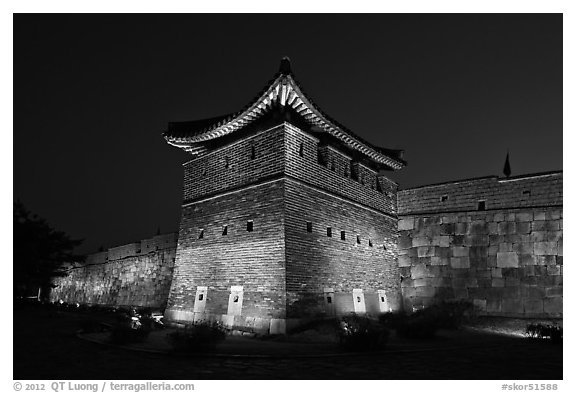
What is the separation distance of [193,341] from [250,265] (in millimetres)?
4838

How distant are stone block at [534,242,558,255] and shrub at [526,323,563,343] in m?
2.80

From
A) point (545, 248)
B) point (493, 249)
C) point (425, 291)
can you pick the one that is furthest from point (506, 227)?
point (425, 291)

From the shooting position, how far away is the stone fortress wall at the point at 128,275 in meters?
26.0

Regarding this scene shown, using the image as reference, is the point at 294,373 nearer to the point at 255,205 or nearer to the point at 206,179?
the point at 255,205

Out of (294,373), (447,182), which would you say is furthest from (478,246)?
(294,373)

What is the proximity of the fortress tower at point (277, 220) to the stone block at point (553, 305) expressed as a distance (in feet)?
18.7

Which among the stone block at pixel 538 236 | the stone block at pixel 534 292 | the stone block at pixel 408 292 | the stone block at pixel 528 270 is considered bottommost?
→ the stone block at pixel 408 292

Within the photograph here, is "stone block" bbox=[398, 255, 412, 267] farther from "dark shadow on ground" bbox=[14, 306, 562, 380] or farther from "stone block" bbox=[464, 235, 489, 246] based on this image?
"dark shadow on ground" bbox=[14, 306, 562, 380]

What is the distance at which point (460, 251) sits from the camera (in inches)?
779

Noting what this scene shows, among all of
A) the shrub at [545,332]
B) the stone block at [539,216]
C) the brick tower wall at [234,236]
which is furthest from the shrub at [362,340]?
the stone block at [539,216]

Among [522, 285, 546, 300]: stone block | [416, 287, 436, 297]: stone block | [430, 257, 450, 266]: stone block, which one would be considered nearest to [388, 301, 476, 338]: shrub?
[416, 287, 436, 297]: stone block

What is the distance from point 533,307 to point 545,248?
2322mm

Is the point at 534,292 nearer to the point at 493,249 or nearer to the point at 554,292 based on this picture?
the point at 554,292

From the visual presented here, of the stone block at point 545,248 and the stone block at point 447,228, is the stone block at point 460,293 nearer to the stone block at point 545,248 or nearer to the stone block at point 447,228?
the stone block at point 447,228
